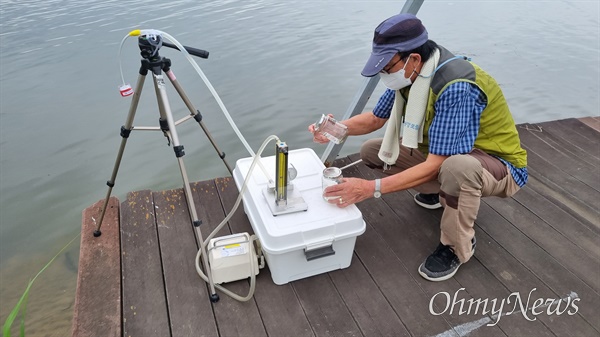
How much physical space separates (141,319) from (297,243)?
823 millimetres

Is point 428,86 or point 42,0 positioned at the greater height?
point 428,86

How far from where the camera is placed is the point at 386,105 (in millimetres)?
2484

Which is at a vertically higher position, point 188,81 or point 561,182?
point 561,182

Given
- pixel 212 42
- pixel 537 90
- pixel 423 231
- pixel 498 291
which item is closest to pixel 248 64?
pixel 212 42

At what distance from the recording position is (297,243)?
6.46 feet

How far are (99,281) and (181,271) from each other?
41cm

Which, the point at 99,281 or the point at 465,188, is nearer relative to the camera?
the point at 465,188

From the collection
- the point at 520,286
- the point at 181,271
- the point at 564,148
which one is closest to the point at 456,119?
the point at 520,286

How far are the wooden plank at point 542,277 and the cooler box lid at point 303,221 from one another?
0.90 metres

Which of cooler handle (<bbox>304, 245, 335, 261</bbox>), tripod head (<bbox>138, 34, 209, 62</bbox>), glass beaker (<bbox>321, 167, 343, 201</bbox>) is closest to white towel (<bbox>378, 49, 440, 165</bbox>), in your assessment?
glass beaker (<bbox>321, 167, 343, 201</bbox>)

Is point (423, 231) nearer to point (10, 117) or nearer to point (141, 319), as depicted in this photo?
point (141, 319)

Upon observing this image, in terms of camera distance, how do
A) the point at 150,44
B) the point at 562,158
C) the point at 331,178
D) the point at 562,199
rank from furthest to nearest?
1. the point at 562,158
2. the point at 562,199
3. the point at 331,178
4. the point at 150,44

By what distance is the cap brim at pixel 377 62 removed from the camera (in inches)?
75.6

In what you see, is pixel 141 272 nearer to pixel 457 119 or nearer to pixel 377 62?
pixel 377 62
